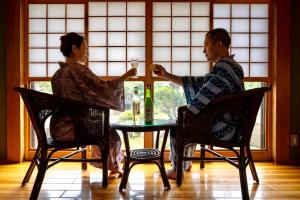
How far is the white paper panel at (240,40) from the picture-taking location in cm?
412

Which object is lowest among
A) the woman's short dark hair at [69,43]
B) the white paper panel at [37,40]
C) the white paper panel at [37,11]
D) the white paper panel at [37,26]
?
the woman's short dark hair at [69,43]

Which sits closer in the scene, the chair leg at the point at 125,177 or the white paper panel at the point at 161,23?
the chair leg at the point at 125,177

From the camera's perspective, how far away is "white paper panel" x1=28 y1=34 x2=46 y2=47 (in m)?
4.08

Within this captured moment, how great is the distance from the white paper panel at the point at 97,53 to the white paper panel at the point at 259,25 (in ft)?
5.41

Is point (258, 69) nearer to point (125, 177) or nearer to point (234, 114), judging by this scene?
point (234, 114)

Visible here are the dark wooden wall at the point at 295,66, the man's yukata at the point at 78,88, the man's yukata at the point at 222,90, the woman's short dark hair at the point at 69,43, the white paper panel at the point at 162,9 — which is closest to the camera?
the man's yukata at the point at 222,90

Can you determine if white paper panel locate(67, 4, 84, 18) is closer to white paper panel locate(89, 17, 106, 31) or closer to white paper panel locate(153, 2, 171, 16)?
white paper panel locate(89, 17, 106, 31)

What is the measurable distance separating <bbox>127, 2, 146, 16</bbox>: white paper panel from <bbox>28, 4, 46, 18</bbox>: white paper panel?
0.92 metres

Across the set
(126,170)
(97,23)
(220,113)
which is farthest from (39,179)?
(97,23)

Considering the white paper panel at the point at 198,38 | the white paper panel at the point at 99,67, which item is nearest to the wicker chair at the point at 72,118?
the white paper panel at the point at 99,67

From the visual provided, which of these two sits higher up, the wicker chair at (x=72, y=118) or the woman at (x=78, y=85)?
the woman at (x=78, y=85)

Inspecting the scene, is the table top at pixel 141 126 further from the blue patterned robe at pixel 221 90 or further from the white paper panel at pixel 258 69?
the white paper panel at pixel 258 69

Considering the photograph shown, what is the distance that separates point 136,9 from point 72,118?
1.73 meters

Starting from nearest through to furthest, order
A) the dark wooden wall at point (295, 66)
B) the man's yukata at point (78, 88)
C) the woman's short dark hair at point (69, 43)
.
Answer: the man's yukata at point (78, 88), the woman's short dark hair at point (69, 43), the dark wooden wall at point (295, 66)
